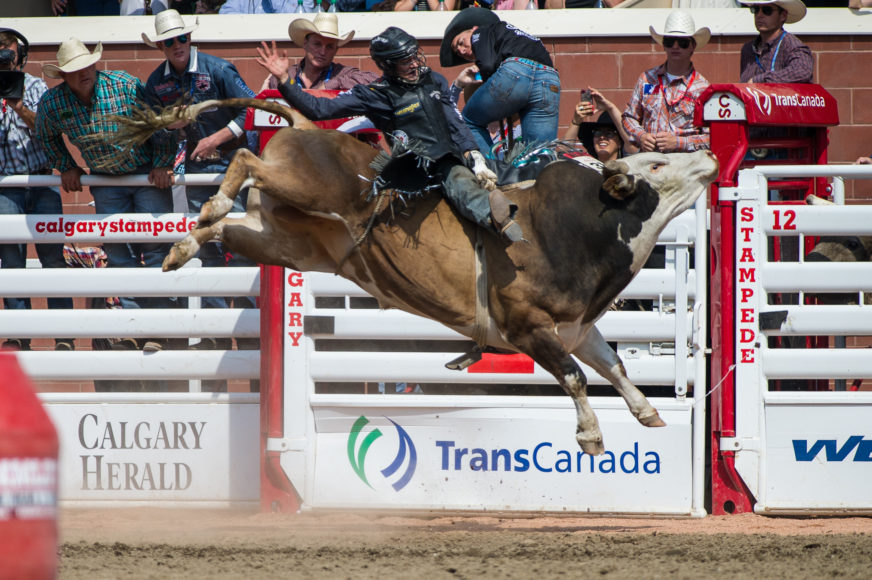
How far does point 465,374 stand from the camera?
6.55 metres

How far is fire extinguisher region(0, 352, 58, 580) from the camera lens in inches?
90.5

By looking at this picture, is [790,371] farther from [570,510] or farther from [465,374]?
[465,374]

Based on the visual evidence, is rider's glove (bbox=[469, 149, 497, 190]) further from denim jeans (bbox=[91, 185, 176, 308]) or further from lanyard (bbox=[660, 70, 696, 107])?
lanyard (bbox=[660, 70, 696, 107])

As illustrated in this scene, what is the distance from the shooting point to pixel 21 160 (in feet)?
24.7

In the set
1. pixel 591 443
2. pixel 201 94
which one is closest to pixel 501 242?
pixel 591 443

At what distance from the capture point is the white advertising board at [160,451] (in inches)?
262

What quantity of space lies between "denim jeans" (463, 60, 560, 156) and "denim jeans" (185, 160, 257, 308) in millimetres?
1645

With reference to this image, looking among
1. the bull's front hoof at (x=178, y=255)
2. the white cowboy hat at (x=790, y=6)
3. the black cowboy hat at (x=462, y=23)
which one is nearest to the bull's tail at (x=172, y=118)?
the bull's front hoof at (x=178, y=255)

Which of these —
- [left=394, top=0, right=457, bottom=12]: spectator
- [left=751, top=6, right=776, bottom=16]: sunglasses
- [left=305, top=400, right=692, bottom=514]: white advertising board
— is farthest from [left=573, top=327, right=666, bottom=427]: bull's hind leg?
[left=394, top=0, right=457, bottom=12]: spectator

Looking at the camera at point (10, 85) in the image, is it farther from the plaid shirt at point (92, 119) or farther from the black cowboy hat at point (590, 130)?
the black cowboy hat at point (590, 130)

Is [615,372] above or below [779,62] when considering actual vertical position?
below

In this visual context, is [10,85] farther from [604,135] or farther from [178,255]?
[604,135]

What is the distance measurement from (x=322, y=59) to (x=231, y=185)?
2744 mm

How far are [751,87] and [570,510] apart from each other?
2.91m
